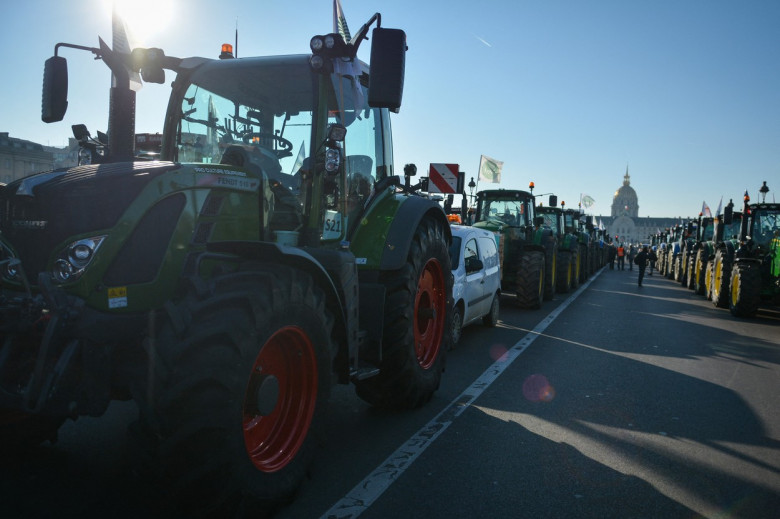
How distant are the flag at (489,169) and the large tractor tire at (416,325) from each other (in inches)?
530

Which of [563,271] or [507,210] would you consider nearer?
[507,210]

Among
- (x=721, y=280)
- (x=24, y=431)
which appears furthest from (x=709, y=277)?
(x=24, y=431)

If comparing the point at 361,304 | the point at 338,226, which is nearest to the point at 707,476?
the point at 361,304

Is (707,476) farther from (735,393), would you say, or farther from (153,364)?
(153,364)

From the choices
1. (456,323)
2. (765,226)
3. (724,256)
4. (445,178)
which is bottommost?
(456,323)

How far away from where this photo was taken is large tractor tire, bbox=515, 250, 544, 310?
507 inches

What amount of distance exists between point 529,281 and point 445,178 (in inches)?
109

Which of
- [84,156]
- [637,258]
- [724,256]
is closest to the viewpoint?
[84,156]

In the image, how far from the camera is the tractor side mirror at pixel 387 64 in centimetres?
373

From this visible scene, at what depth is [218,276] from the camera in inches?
119

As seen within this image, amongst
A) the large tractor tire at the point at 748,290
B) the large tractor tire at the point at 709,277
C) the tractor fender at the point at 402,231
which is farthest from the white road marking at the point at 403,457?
the large tractor tire at the point at 709,277

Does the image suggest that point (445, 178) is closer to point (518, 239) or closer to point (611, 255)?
point (518, 239)

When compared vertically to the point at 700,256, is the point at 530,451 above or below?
below

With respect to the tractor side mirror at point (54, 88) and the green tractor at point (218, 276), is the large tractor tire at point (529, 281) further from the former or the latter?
the tractor side mirror at point (54, 88)
